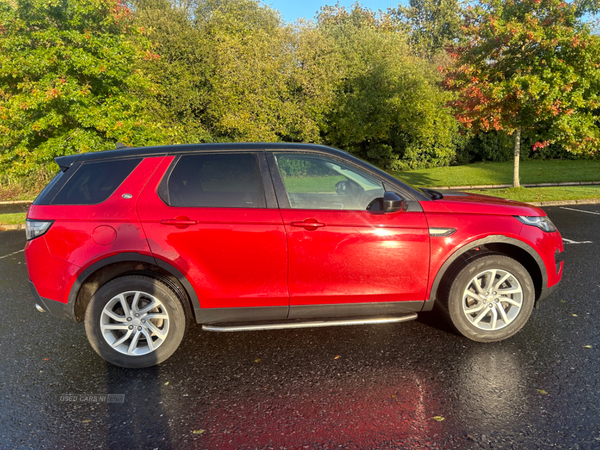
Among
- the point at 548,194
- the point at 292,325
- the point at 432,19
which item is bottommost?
the point at 548,194

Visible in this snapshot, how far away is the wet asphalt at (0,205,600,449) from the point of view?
2736mm

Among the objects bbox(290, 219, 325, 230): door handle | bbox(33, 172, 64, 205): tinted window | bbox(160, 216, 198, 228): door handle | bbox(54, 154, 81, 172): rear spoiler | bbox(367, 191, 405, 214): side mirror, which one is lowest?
bbox(290, 219, 325, 230): door handle

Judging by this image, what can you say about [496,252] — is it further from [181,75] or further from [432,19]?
[432,19]

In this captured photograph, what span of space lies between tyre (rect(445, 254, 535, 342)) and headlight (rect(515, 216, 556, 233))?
39 cm

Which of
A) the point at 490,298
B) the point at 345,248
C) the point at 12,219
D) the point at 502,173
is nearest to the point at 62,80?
the point at 12,219

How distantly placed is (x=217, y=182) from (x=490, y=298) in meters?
2.54

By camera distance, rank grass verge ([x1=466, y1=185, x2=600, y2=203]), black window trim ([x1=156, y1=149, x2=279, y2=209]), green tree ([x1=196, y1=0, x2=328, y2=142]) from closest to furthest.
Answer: black window trim ([x1=156, y1=149, x2=279, y2=209]), grass verge ([x1=466, y1=185, x2=600, y2=203]), green tree ([x1=196, y1=0, x2=328, y2=142])

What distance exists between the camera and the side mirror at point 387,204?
365 centimetres

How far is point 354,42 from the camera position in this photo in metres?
24.7

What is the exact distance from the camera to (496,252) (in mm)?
4008

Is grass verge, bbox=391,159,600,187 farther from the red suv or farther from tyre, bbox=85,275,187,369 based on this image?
tyre, bbox=85,275,187,369

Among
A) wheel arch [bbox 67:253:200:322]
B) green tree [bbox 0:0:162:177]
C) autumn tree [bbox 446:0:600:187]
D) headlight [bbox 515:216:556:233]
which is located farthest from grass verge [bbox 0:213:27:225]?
autumn tree [bbox 446:0:600:187]

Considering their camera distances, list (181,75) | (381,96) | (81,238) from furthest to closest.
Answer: (381,96)
(181,75)
(81,238)

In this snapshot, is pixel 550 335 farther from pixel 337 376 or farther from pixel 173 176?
pixel 173 176
